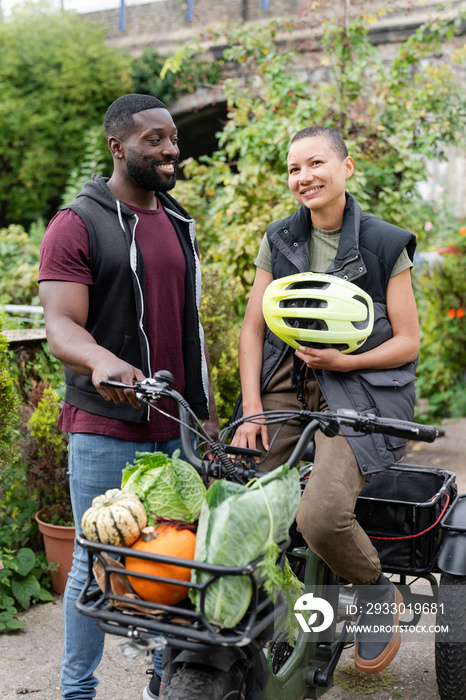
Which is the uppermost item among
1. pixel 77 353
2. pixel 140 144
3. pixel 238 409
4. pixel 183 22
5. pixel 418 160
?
pixel 183 22

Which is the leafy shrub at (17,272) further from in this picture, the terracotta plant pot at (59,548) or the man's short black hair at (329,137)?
the man's short black hair at (329,137)

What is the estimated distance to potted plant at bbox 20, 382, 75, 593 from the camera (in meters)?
3.74

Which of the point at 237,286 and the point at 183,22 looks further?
the point at 183,22

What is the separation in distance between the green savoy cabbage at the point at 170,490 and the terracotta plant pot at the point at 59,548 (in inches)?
83.0

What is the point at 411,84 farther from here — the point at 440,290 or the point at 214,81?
the point at 214,81

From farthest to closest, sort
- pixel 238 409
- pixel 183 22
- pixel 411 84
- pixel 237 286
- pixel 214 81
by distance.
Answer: pixel 183 22 < pixel 214 81 < pixel 411 84 < pixel 237 286 < pixel 238 409

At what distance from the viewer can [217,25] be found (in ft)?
36.9

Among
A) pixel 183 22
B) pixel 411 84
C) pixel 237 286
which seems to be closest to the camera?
pixel 237 286

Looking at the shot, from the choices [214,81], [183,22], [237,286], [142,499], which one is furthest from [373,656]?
[183,22]

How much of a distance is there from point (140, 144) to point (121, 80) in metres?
13.7

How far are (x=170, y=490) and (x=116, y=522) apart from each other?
0.17 m

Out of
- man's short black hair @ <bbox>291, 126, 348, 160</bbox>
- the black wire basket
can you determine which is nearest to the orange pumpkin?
the black wire basket

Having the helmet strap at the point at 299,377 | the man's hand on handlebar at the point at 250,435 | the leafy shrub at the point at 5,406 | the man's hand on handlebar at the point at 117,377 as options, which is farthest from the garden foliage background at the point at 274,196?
the man's hand on handlebar at the point at 117,377

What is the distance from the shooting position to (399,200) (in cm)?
620
